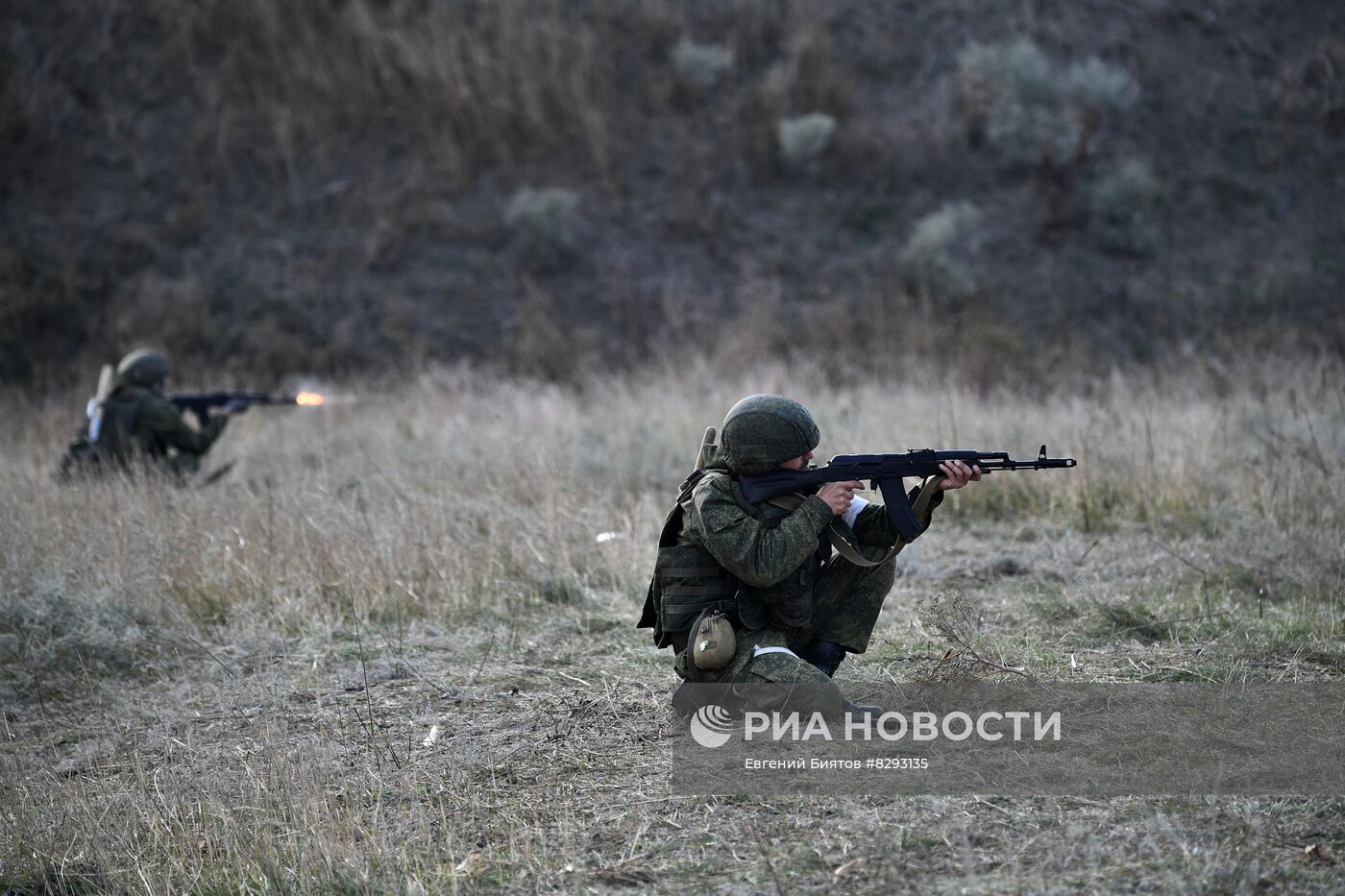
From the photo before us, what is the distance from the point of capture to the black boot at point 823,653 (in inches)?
180

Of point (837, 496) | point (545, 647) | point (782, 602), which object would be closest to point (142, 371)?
point (545, 647)

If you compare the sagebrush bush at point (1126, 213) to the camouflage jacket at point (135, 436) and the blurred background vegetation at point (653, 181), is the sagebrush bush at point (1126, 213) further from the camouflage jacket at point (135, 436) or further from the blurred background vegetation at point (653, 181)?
the camouflage jacket at point (135, 436)

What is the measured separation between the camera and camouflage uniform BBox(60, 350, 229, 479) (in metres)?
8.84

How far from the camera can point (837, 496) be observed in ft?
13.9

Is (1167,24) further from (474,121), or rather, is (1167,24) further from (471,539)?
(471,539)

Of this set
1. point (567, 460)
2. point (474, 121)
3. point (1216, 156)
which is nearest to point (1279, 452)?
point (567, 460)

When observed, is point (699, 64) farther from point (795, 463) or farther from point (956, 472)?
point (956, 472)

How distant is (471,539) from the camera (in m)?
7.00

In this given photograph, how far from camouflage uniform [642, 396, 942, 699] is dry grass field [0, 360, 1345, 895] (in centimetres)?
51

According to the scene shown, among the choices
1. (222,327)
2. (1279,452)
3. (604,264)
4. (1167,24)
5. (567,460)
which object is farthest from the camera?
(1167,24)

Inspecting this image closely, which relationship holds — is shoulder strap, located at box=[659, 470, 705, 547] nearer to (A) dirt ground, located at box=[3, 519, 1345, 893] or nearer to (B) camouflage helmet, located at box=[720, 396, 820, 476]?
(B) camouflage helmet, located at box=[720, 396, 820, 476]

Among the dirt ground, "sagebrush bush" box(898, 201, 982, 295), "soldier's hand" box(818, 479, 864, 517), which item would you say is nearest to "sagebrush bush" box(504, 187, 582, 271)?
"sagebrush bush" box(898, 201, 982, 295)

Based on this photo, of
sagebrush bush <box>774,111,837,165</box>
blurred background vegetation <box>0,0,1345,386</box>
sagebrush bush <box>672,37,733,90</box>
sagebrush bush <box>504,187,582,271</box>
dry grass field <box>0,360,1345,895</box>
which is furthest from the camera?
sagebrush bush <box>672,37,733,90</box>

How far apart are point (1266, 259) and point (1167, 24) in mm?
5064
